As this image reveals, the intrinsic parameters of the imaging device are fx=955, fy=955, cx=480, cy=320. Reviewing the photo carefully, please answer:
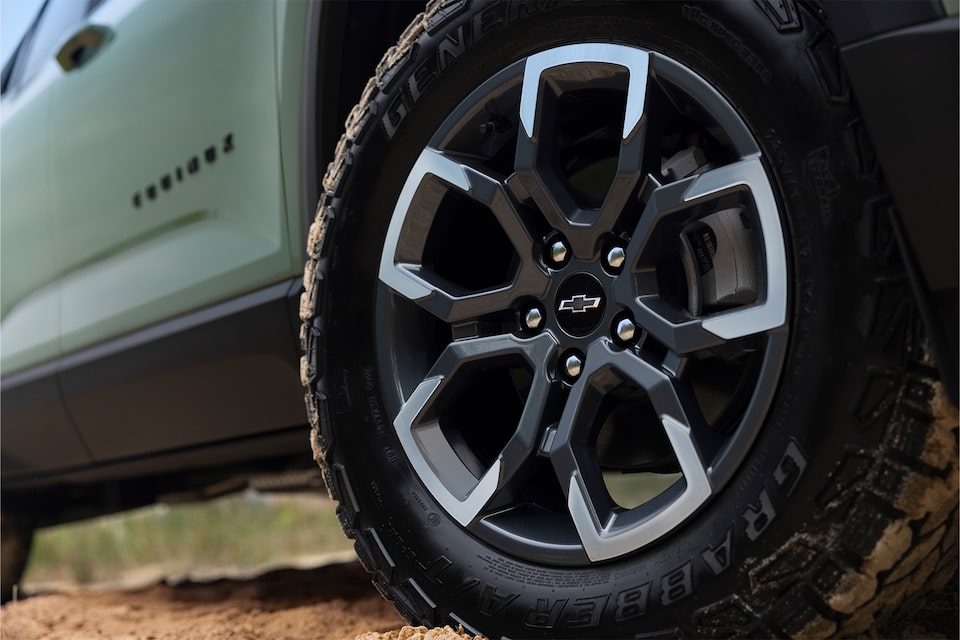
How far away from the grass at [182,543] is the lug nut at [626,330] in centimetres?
427

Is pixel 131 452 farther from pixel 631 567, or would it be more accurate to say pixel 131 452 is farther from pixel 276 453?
pixel 631 567

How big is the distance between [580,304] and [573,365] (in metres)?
0.09

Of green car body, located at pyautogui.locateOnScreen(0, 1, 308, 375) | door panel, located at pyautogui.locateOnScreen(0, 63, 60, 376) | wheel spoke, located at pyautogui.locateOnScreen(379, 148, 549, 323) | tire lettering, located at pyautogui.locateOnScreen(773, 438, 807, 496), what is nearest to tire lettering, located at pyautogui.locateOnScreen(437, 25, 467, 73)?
wheel spoke, located at pyautogui.locateOnScreen(379, 148, 549, 323)

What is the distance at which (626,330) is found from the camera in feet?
4.21

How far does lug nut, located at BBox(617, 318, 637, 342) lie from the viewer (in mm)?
1280

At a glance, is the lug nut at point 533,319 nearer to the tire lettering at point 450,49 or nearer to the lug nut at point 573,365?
the lug nut at point 573,365

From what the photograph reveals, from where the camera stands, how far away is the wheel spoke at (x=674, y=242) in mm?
1113

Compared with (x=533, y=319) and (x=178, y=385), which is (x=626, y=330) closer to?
(x=533, y=319)

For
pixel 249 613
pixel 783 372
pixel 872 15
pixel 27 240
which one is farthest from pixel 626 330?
pixel 27 240

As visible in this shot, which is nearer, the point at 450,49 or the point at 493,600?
the point at 493,600

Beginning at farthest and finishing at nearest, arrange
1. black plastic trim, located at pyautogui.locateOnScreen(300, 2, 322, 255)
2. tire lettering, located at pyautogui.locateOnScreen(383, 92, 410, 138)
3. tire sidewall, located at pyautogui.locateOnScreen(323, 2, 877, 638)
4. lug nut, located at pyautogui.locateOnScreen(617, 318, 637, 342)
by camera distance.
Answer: black plastic trim, located at pyautogui.locateOnScreen(300, 2, 322, 255) < tire lettering, located at pyautogui.locateOnScreen(383, 92, 410, 138) < lug nut, located at pyautogui.locateOnScreen(617, 318, 637, 342) < tire sidewall, located at pyautogui.locateOnScreen(323, 2, 877, 638)

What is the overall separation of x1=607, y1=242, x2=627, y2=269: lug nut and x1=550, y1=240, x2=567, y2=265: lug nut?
0.25ft

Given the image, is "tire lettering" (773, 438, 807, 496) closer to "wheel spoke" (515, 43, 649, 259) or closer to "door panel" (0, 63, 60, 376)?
"wheel spoke" (515, 43, 649, 259)

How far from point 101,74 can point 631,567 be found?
1.88 metres
